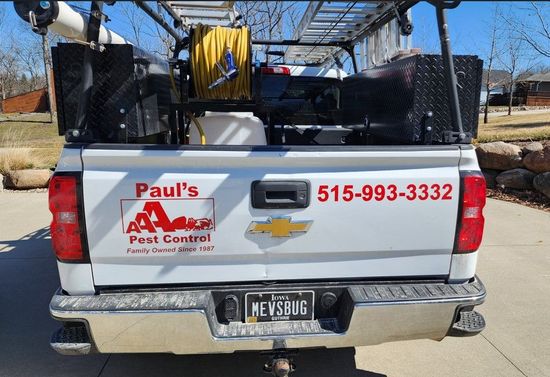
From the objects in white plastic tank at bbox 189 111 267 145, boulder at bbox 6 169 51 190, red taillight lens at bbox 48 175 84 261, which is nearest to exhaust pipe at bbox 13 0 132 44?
red taillight lens at bbox 48 175 84 261

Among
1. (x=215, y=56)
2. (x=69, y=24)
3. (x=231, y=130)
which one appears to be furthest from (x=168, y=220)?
(x=215, y=56)

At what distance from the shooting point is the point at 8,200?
8688mm

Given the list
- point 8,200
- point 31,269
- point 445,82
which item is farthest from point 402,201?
point 8,200

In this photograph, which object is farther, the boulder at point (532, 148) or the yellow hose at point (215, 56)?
the boulder at point (532, 148)

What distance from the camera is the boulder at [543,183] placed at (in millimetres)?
7906

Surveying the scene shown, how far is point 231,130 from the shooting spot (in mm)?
3377

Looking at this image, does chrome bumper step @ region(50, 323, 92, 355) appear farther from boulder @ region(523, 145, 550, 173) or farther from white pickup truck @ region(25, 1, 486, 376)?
boulder @ region(523, 145, 550, 173)

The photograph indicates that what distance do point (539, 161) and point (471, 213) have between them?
7.07 metres

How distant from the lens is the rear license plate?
7.77ft

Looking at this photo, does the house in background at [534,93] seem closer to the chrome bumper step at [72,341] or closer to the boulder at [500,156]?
the boulder at [500,156]

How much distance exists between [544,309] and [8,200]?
8.98 metres

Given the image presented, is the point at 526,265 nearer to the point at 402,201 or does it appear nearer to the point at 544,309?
the point at 544,309

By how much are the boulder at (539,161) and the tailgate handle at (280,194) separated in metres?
7.61

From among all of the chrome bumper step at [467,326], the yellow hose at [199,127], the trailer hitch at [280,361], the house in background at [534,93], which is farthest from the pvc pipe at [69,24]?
the house in background at [534,93]
